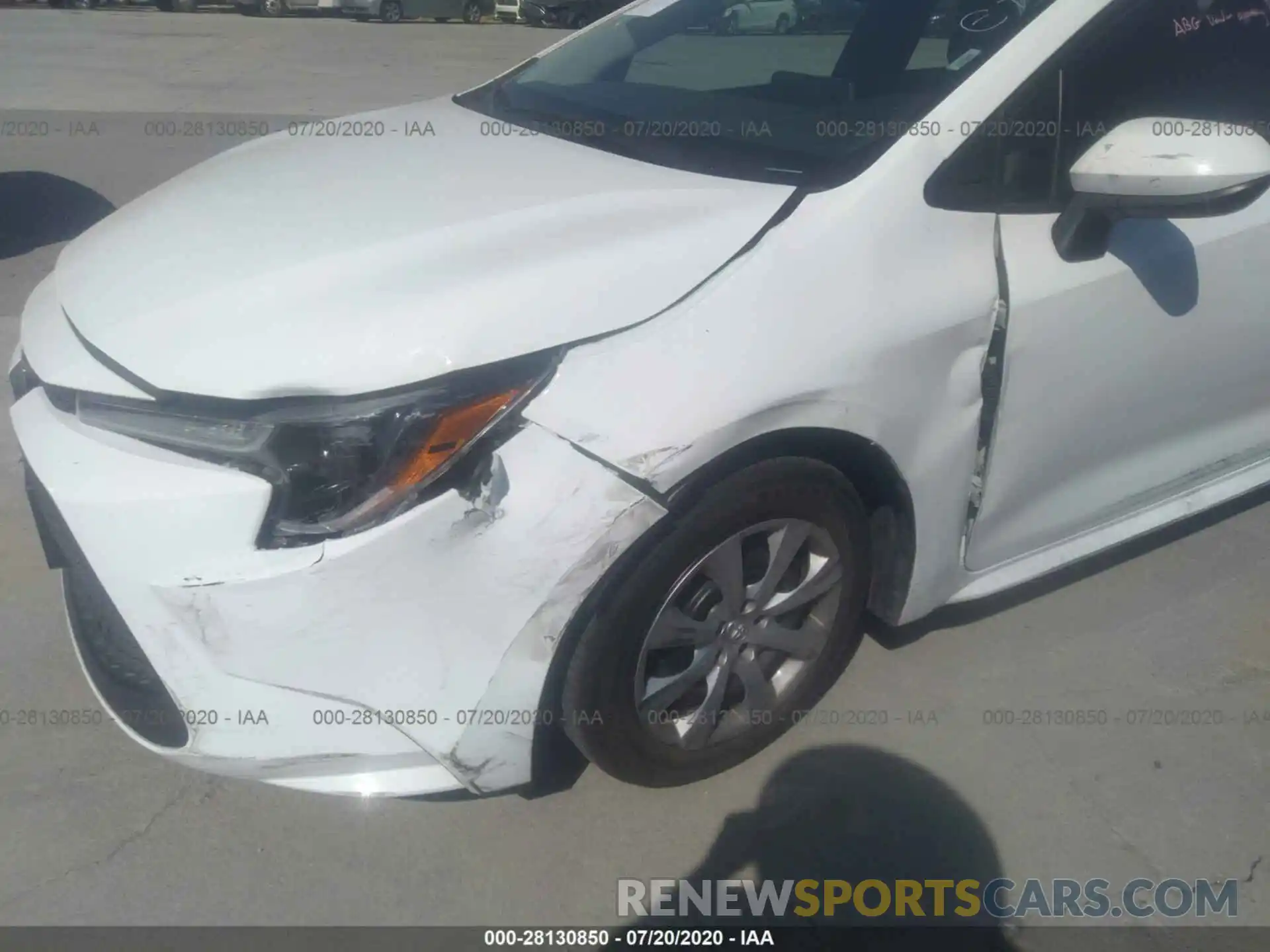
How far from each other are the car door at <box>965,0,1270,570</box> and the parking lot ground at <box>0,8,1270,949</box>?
421 mm

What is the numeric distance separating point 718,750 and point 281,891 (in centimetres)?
95

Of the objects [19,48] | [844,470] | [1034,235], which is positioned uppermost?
[1034,235]

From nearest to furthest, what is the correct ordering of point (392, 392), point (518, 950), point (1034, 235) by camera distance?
1. point (392, 392)
2. point (518, 950)
3. point (1034, 235)

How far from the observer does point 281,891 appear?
2.12 meters

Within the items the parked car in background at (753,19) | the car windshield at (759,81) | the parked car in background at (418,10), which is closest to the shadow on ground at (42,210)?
the car windshield at (759,81)

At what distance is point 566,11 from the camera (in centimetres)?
1959

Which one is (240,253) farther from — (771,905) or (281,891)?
(771,905)

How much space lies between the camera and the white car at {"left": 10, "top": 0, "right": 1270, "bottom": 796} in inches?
70.4

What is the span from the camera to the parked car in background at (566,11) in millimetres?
16672

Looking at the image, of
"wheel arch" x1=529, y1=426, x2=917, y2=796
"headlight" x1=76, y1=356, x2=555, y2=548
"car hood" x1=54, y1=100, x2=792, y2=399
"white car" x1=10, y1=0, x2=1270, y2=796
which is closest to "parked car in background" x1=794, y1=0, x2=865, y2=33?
"white car" x1=10, y1=0, x2=1270, y2=796

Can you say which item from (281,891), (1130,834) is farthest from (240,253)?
(1130,834)

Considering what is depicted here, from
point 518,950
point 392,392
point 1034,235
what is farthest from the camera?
point 1034,235

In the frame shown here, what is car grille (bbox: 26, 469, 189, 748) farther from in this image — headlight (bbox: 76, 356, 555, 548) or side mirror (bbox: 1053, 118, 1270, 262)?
side mirror (bbox: 1053, 118, 1270, 262)

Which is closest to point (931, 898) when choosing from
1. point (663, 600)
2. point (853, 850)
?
point (853, 850)
